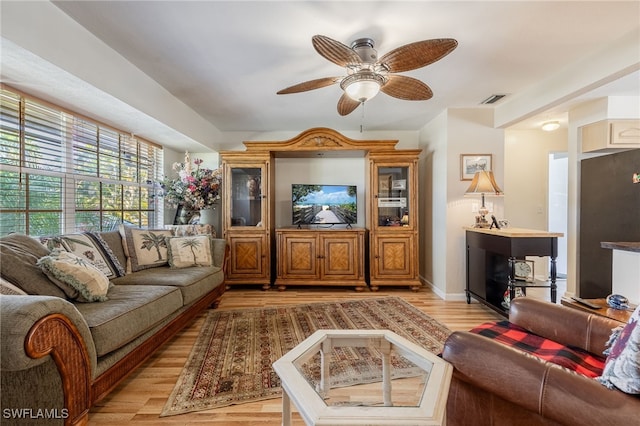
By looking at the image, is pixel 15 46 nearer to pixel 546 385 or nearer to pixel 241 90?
pixel 241 90

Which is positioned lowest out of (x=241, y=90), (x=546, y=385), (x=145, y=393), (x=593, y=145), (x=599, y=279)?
(x=145, y=393)

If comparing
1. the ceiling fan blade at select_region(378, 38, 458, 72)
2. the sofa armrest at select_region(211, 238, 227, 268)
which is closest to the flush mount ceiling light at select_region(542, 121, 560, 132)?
the ceiling fan blade at select_region(378, 38, 458, 72)

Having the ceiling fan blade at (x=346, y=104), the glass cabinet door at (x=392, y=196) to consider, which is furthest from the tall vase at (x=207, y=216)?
the ceiling fan blade at (x=346, y=104)

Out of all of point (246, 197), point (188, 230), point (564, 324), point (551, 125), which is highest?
point (551, 125)

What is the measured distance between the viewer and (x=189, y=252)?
3.00 m

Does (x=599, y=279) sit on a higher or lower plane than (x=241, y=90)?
lower

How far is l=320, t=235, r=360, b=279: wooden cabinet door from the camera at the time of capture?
12.9 feet

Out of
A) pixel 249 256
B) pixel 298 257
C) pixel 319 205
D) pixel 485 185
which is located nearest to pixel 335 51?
pixel 485 185

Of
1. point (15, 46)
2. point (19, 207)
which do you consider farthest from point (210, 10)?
point (19, 207)

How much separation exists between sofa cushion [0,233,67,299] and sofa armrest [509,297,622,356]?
106 inches

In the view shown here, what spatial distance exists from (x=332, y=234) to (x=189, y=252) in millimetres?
1801

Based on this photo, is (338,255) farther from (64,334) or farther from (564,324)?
(64,334)

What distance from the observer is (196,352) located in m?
2.21

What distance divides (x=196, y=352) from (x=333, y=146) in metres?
2.84
